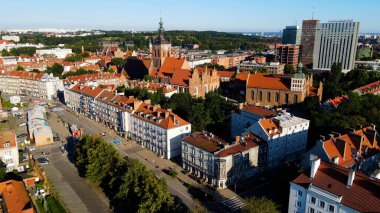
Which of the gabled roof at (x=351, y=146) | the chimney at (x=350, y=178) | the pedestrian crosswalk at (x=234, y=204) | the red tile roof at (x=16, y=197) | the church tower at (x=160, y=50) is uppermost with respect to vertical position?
the church tower at (x=160, y=50)

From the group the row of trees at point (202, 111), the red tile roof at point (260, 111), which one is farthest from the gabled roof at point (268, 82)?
the red tile roof at point (260, 111)

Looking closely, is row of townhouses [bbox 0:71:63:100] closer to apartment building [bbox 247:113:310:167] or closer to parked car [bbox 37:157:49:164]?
parked car [bbox 37:157:49:164]

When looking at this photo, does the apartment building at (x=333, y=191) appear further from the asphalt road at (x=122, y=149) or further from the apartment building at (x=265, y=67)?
the apartment building at (x=265, y=67)

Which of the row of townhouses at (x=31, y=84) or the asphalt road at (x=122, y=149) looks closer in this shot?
the asphalt road at (x=122, y=149)

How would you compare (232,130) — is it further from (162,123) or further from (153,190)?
(153,190)

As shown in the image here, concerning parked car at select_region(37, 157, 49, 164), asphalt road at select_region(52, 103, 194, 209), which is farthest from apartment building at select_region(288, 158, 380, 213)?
parked car at select_region(37, 157, 49, 164)

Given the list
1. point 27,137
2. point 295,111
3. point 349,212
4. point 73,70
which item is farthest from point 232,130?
point 73,70

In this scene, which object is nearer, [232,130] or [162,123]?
[162,123]
